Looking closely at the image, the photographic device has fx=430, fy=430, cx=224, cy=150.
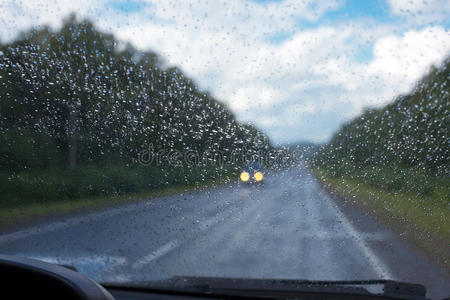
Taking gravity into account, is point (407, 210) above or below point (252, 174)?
below

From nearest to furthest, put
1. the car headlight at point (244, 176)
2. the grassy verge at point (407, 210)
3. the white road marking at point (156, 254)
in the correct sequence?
the white road marking at point (156, 254)
the grassy verge at point (407, 210)
the car headlight at point (244, 176)

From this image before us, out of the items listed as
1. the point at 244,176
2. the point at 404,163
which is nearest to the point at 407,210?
the point at 404,163

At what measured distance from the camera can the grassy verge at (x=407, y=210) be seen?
5.10m

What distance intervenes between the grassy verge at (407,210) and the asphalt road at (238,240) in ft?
0.57

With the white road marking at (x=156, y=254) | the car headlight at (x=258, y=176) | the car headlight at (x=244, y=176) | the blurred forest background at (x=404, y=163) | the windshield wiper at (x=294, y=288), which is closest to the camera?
the windshield wiper at (x=294, y=288)

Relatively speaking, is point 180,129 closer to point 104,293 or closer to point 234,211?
point 234,211

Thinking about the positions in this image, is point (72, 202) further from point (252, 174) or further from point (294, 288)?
point (294, 288)

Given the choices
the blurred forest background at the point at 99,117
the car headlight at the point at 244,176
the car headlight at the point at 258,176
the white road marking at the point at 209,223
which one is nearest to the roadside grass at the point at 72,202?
the blurred forest background at the point at 99,117

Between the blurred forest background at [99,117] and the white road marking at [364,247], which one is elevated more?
the blurred forest background at [99,117]

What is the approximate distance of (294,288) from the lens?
3160 millimetres

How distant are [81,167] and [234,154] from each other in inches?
104

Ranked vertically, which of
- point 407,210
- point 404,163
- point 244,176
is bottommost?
point 407,210

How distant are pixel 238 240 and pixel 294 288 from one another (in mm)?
2509

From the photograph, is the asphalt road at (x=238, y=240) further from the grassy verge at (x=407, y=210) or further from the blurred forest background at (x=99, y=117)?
the blurred forest background at (x=99, y=117)
